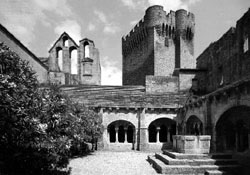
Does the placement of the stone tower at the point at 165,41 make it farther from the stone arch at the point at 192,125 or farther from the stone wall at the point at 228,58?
the stone arch at the point at 192,125

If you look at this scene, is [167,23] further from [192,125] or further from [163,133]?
[192,125]

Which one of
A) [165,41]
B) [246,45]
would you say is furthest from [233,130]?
[165,41]

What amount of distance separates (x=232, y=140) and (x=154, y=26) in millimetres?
22100

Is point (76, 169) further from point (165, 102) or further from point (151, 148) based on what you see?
point (165, 102)

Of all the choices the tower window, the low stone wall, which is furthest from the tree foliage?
the tower window

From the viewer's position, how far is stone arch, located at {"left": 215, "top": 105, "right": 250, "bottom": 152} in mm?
10759

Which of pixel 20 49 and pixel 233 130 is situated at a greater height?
pixel 20 49

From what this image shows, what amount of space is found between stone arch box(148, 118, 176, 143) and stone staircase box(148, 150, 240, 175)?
779 cm

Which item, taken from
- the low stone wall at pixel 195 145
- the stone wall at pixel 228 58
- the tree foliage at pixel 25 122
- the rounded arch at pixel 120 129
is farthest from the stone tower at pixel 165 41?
the tree foliage at pixel 25 122

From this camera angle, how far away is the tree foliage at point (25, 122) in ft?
17.6

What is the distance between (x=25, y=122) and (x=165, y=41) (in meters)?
27.3

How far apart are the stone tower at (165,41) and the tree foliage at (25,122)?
887 inches

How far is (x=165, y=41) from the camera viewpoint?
30203mm

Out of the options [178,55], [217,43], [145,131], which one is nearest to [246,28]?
[217,43]
